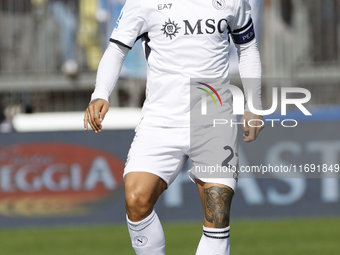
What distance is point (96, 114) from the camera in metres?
3.41

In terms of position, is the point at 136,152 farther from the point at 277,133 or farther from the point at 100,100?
the point at 277,133

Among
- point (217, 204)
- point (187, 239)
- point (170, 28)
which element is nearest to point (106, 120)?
point (187, 239)

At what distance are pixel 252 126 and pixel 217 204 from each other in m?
0.52

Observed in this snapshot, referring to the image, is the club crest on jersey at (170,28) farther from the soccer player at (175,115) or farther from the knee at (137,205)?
the knee at (137,205)

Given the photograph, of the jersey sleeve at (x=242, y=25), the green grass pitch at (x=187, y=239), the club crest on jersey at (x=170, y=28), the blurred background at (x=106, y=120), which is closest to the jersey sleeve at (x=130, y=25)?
the club crest on jersey at (x=170, y=28)

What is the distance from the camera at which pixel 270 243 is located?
21.9 feet

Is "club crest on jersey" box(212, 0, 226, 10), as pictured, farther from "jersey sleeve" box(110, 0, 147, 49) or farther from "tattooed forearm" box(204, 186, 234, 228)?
"tattooed forearm" box(204, 186, 234, 228)

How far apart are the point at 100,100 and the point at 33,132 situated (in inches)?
186

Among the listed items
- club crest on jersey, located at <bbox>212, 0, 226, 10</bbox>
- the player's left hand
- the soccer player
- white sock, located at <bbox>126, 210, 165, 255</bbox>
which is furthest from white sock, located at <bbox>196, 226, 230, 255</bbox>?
club crest on jersey, located at <bbox>212, 0, 226, 10</bbox>

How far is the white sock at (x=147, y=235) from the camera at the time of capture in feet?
11.6

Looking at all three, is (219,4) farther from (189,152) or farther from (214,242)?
(214,242)

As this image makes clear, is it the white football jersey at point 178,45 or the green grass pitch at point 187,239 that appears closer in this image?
the white football jersey at point 178,45

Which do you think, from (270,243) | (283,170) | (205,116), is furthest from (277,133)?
(205,116)

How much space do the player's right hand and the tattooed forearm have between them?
73cm
